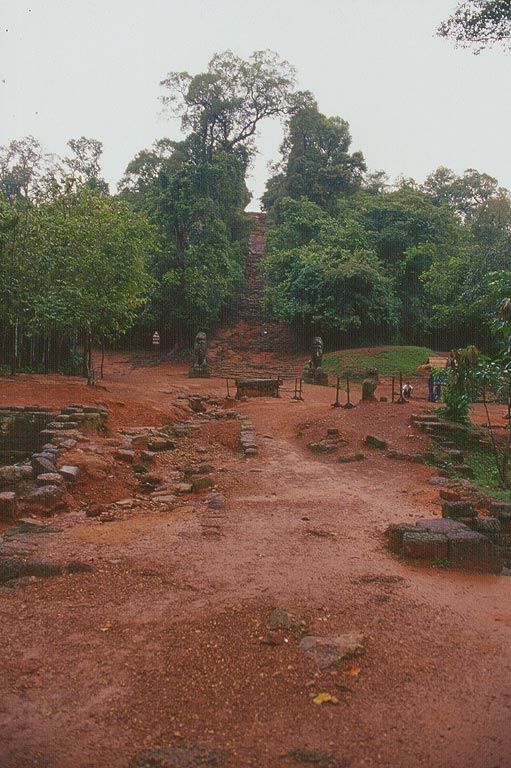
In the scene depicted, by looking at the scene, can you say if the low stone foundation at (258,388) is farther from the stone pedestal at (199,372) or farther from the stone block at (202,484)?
the stone block at (202,484)

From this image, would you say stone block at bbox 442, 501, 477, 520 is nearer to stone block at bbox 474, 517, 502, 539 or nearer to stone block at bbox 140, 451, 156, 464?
stone block at bbox 474, 517, 502, 539

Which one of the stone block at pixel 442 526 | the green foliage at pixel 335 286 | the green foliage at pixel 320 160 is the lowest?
the stone block at pixel 442 526

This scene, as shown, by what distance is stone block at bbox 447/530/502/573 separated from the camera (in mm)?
4516

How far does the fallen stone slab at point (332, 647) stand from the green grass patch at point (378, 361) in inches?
797

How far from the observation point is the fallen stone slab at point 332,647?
2.88 m

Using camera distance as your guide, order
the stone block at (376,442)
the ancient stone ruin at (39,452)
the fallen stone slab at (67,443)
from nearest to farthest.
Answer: the ancient stone ruin at (39,452)
the fallen stone slab at (67,443)
the stone block at (376,442)

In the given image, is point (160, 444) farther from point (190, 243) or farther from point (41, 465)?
point (190, 243)

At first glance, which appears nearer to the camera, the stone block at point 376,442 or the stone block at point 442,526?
the stone block at point 442,526

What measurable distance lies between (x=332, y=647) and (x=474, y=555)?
218cm

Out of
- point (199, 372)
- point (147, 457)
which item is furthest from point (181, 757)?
point (199, 372)

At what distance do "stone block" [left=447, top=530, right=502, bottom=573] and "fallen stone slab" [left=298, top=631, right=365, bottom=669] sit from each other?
5.95ft

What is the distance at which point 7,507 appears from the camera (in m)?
5.76

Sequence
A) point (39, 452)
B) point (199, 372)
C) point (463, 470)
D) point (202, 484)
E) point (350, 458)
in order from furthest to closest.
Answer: point (199, 372)
point (350, 458)
point (463, 470)
point (39, 452)
point (202, 484)

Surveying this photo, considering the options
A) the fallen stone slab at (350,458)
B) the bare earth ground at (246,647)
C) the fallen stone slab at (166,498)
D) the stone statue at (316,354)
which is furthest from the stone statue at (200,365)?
the bare earth ground at (246,647)
